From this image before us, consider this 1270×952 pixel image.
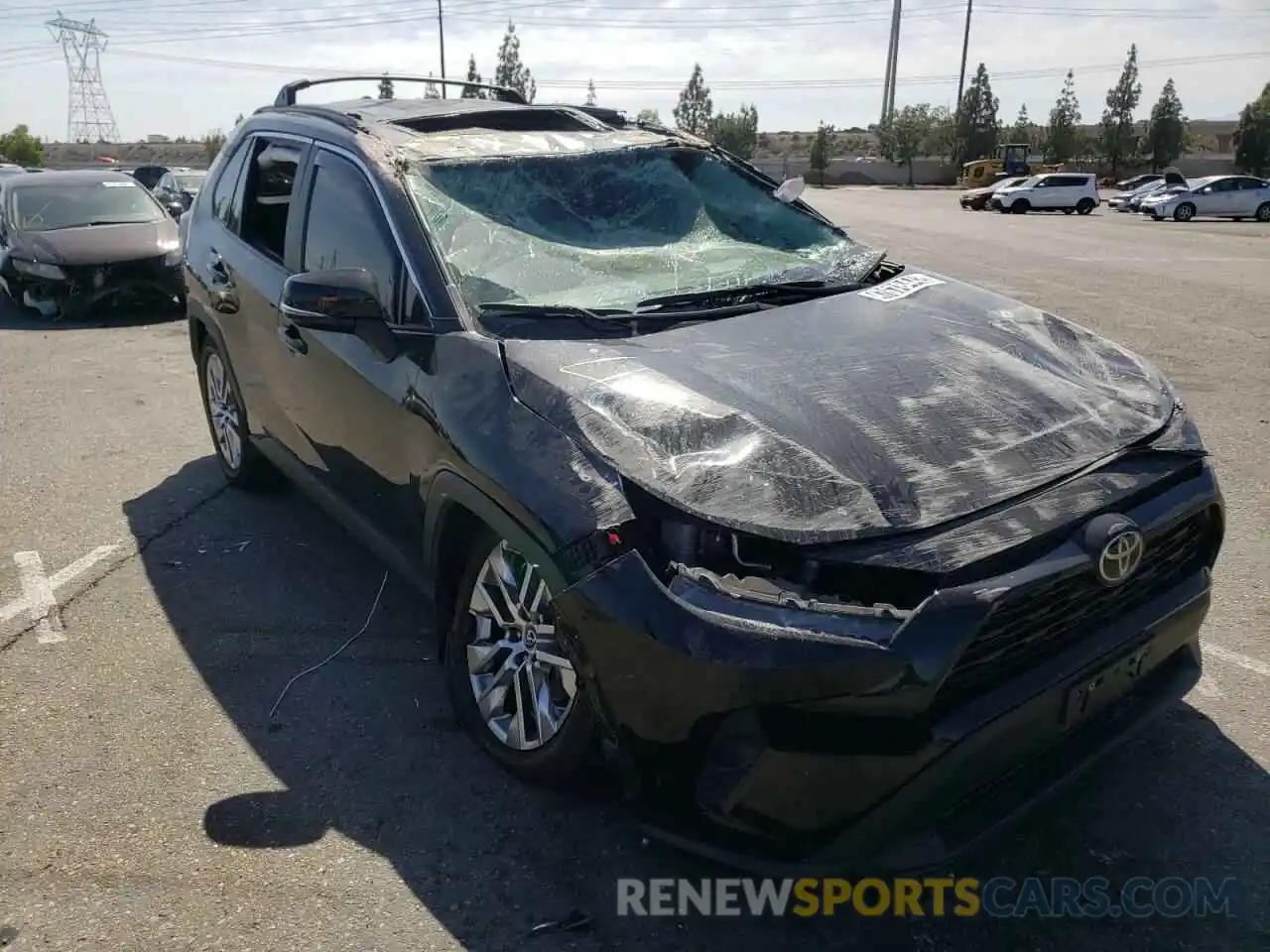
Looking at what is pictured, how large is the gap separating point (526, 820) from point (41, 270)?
1088 cm

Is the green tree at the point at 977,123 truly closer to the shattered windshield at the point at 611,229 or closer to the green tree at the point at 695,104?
the green tree at the point at 695,104

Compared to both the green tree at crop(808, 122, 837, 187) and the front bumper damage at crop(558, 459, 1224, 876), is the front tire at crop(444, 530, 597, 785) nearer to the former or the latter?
the front bumper damage at crop(558, 459, 1224, 876)

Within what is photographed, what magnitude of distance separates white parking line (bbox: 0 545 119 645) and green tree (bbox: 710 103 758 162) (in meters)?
78.4

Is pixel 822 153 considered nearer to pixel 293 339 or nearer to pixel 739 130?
pixel 739 130

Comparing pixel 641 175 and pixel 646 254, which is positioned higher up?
pixel 641 175

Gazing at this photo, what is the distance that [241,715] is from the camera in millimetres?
3516

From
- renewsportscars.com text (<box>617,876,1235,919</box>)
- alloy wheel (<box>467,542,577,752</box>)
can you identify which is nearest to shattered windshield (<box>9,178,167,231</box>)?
alloy wheel (<box>467,542,577,752</box>)

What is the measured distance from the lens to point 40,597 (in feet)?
14.6

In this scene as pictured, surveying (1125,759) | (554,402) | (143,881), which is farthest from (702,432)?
(143,881)

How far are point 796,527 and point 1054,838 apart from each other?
1239 mm

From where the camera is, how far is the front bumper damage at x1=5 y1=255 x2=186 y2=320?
36.9 ft

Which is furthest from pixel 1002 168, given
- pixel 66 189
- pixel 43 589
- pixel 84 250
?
pixel 43 589

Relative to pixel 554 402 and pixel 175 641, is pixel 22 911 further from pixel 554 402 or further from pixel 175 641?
pixel 554 402

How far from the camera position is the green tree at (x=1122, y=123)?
215 feet
